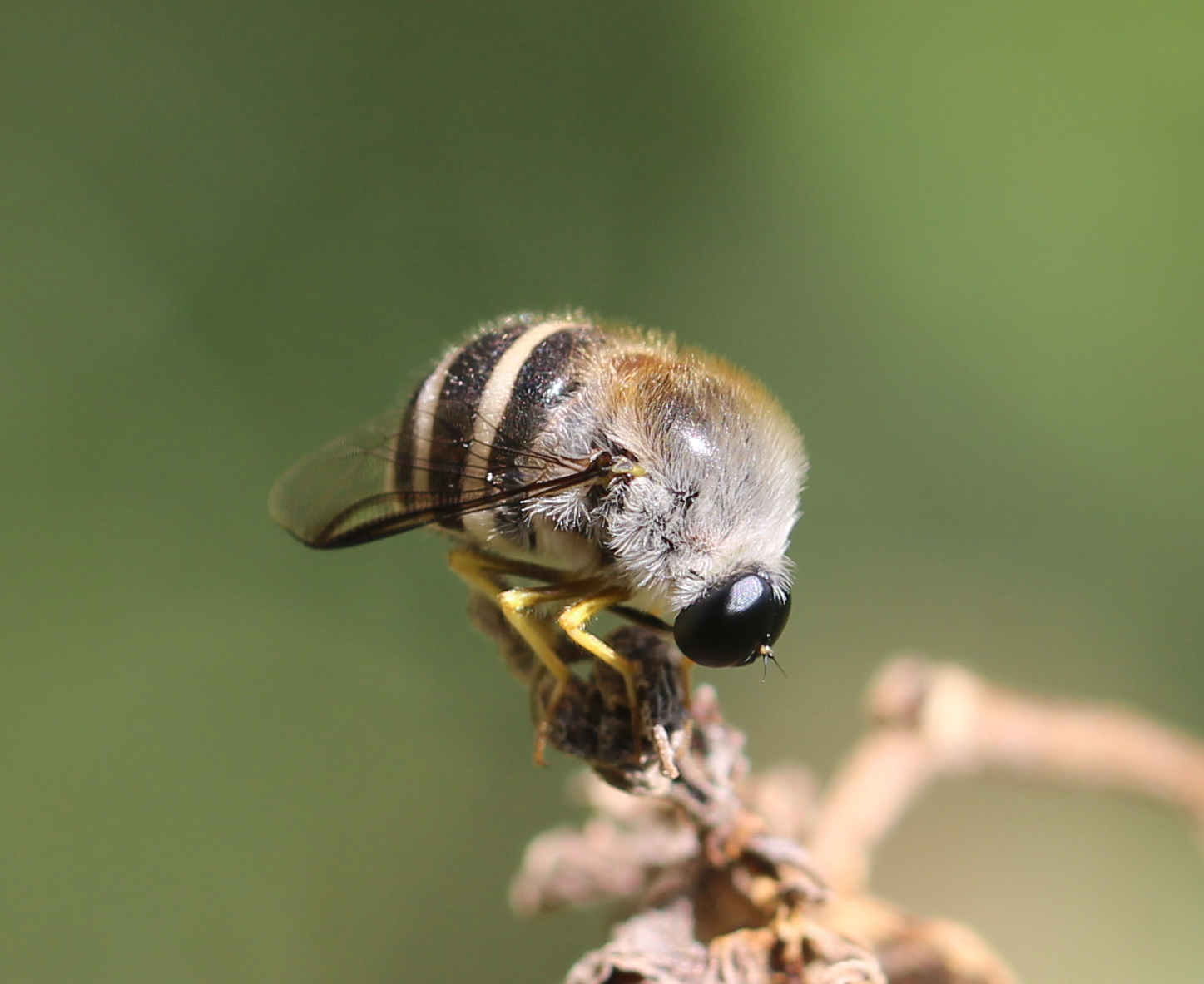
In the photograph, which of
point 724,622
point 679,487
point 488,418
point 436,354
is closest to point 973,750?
point 724,622

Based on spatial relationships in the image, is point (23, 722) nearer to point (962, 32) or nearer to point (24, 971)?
point (24, 971)

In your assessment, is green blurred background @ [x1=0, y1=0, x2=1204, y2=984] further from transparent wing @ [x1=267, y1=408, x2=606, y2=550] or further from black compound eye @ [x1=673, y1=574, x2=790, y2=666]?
black compound eye @ [x1=673, y1=574, x2=790, y2=666]

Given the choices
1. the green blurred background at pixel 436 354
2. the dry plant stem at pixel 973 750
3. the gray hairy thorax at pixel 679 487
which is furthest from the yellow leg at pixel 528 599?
the green blurred background at pixel 436 354

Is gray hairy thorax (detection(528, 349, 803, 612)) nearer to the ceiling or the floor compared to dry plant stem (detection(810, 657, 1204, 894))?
nearer to the ceiling

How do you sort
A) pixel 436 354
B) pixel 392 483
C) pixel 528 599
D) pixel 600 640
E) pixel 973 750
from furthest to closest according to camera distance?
pixel 436 354 → pixel 973 750 → pixel 392 483 → pixel 528 599 → pixel 600 640

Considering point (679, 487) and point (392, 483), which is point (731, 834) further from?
point (392, 483)

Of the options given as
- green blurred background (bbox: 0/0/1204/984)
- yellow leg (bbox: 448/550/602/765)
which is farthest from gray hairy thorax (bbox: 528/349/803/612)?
green blurred background (bbox: 0/0/1204/984)
